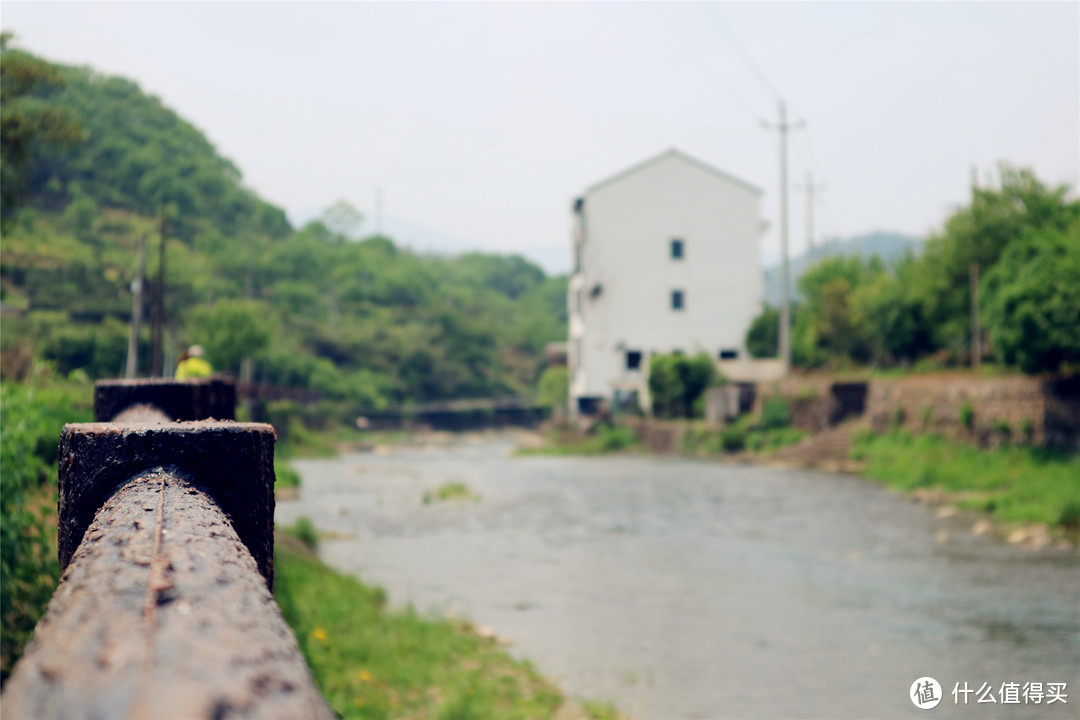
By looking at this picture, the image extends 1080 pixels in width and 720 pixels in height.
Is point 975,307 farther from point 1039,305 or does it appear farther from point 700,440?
point 700,440

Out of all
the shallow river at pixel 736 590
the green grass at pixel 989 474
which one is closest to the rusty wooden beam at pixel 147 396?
the shallow river at pixel 736 590

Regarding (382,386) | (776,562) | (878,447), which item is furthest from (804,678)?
(382,386)

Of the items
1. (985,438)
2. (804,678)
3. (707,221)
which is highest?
(707,221)

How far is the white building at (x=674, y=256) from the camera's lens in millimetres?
37250

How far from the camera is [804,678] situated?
8.38m

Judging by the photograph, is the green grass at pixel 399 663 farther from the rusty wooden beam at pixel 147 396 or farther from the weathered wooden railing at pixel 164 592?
the weathered wooden railing at pixel 164 592

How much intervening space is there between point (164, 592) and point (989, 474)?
1998 centimetres

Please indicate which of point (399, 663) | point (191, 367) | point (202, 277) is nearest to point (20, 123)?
point (191, 367)

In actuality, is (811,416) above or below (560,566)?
above

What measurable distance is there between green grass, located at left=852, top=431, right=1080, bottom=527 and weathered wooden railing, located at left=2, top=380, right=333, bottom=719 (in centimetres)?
1607

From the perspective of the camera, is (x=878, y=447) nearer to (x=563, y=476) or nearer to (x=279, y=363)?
(x=563, y=476)

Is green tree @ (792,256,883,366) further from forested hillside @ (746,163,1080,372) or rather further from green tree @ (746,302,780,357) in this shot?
green tree @ (746,302,780,357)

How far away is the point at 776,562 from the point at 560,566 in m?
3.10

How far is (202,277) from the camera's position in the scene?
34062 mm
